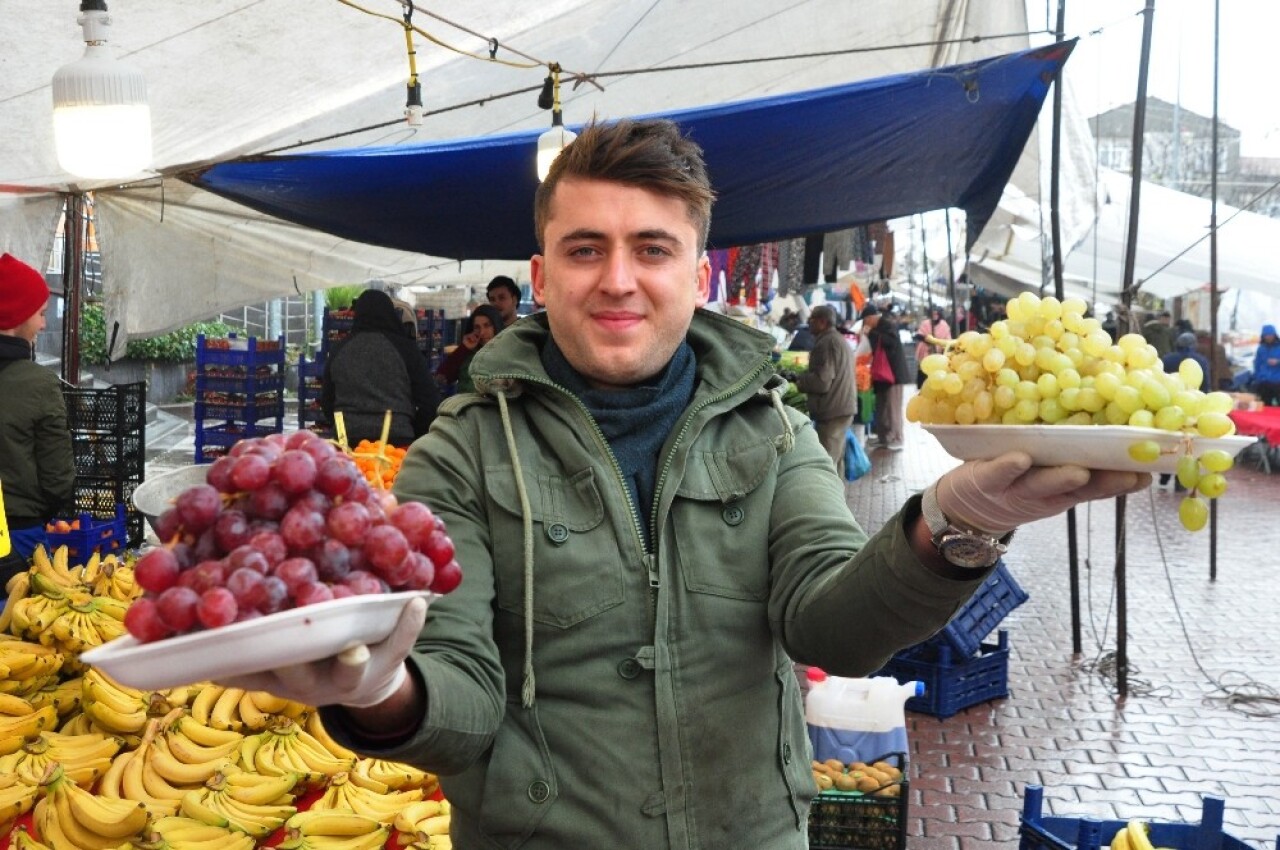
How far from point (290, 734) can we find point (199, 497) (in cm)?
295

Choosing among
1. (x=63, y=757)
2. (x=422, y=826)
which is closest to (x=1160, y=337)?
(x=422, y=826)

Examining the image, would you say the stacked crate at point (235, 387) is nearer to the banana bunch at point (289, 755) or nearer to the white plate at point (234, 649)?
the banana bunch at point (289, 755)

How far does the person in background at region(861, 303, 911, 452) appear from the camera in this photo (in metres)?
20.3

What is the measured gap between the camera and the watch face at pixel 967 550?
67.2 inches

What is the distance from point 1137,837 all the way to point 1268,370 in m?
18.3

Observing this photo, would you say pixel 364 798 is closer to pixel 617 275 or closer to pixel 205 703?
pixel 205 703

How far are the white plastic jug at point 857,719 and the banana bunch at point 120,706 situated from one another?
2.37m

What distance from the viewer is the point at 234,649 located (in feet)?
4.13

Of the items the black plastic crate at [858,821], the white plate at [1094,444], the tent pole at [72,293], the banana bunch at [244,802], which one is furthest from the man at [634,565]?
the tent pole at [72,293]

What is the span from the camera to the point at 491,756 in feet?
6.34

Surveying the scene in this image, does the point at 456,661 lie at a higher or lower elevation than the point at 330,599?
lower

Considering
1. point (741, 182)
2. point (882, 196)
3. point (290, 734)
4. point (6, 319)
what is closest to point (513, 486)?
point (290, 734)

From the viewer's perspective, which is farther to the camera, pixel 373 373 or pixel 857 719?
pixel 373 373

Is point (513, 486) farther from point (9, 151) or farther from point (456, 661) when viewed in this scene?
point (9, 151)
